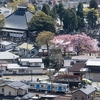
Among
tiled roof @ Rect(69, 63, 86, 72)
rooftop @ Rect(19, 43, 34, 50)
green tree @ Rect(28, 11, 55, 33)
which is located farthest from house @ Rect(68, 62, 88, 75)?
green tree @ Rect(28, 11, 55, 33)

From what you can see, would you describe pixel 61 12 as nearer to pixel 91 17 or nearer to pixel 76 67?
pixel 91 17

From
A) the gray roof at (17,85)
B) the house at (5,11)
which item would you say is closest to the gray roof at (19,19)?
the house at (5,11)

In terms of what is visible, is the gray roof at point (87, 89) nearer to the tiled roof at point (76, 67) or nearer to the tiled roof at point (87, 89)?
the tiled roof at point (87, 89)

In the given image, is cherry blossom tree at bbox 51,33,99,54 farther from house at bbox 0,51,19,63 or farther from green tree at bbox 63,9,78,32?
green tree at bbox 63,9,78,32

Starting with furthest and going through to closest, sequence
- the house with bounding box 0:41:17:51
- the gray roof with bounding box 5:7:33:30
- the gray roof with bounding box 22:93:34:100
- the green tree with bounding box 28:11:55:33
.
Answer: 1. the gray roof with bounding box 5:7:33:30
2. the green tree with bounding box 28:11:55:33
3. the house with bounding box 0:41:17:51
4. the gray roof with bounding box 22:93:34:100

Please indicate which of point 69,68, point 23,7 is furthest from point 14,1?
point 69,68

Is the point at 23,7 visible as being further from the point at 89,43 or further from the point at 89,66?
the point at 89,66
